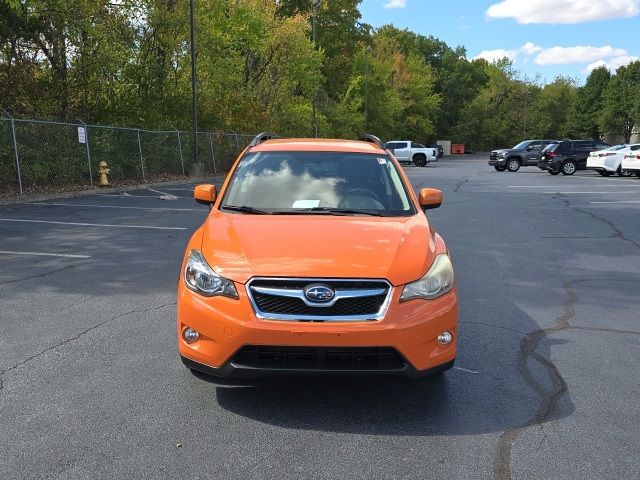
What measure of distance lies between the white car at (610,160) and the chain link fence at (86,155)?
1801cm

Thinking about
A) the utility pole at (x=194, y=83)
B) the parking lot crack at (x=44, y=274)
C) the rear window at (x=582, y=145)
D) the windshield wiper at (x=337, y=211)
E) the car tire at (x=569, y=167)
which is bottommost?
the car tire at (x=569, y=167)

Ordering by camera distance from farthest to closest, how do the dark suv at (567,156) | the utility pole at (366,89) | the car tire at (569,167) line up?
the utility pole at (366,89) → the car tire at (569,167) → the dark suv at (567,156)

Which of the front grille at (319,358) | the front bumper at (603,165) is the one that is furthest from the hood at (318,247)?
the front bumper at (603,165)

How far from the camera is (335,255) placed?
3.69m

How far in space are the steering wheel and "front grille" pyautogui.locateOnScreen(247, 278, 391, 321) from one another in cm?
131

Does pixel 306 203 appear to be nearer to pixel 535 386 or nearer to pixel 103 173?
pixel 535 386

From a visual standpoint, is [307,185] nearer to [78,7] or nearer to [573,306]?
[573,306]

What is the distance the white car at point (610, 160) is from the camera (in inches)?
1128

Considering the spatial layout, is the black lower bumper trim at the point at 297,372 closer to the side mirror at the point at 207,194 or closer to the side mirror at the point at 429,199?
the side mirror at the point at 429,199

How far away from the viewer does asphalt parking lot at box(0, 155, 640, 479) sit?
316 cm

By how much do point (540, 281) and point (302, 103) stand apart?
117ft

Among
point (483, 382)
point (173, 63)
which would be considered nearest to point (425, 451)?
point (483, 382)

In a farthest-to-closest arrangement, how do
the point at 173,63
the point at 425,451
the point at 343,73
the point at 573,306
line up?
1. the point at 343,73
2. the point at 173,63
3. the point at 573,306
4. the point at 425,451

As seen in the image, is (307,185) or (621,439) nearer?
(621,439)
